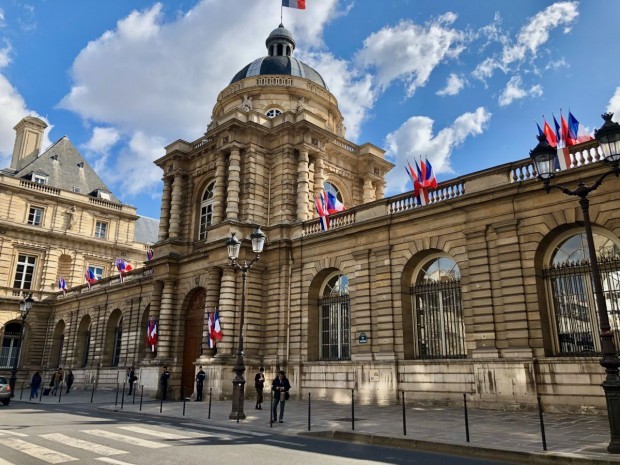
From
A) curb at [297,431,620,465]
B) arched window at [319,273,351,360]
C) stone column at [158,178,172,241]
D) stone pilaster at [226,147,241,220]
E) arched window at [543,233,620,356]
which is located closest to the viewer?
curb at [297,431,620,465]

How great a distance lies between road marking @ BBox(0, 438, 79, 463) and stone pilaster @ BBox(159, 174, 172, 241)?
21424 mm

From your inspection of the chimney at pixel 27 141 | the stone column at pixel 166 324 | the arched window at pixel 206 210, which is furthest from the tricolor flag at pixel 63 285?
the arched window at pixel 206 210

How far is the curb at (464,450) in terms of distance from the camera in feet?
28.2

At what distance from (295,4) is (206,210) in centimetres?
1445

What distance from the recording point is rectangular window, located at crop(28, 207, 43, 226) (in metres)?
44.8

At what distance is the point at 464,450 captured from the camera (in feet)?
32.4

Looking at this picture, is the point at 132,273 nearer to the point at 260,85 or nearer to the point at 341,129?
the point at 260,85

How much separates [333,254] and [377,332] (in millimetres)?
4591

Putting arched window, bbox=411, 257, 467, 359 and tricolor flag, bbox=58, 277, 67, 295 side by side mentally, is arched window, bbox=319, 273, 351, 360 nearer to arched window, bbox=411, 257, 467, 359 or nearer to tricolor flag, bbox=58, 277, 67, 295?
arched window, bbox=411, 257, 467, 359

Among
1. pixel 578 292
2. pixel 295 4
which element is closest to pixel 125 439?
pixel 578 292

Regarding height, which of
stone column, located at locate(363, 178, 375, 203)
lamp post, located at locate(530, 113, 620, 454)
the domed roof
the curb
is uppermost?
the domed roof

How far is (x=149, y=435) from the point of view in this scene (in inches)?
467

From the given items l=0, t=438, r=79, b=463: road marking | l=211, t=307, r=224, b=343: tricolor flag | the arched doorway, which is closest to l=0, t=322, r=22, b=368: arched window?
the arched doorway

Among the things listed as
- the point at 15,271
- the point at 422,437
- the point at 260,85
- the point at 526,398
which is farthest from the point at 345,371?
the point at 15,271
